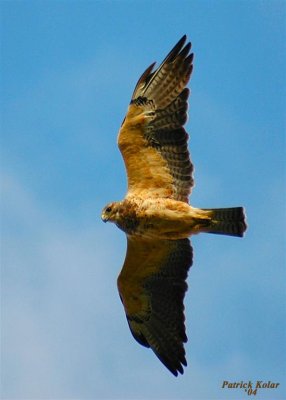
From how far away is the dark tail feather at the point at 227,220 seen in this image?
379 inches

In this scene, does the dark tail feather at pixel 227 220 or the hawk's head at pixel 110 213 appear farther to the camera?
the hawk's head at pixel 110 213

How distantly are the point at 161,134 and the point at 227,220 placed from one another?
155 centimetres

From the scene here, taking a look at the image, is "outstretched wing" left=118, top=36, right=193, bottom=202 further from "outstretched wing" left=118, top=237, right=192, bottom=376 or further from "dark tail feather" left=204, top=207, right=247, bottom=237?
"outstretched wing" left=118, top=237, right=192, bottom=376

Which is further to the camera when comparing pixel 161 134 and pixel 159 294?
pixel 159 294

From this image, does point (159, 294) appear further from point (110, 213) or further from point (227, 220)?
point (227, 220)

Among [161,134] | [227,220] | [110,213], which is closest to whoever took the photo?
[227,220]

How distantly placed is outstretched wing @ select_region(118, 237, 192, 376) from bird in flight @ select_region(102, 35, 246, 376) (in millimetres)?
14

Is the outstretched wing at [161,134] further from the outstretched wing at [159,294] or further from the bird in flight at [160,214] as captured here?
the outstretched wing at [159,294]

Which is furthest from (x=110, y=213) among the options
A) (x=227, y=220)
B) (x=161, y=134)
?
(x=227, y=220)

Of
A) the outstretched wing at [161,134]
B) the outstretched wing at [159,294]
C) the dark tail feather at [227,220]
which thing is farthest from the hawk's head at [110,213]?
the dark tail feather at [227,220]

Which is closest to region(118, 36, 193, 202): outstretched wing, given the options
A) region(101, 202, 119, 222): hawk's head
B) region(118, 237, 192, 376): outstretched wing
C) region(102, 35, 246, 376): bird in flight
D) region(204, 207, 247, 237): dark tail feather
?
region(102, 35, 246, 376): bird in flight

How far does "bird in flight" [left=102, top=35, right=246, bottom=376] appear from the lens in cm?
972

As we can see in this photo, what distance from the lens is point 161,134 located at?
1021cm

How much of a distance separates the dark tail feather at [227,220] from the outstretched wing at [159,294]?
80 cm
